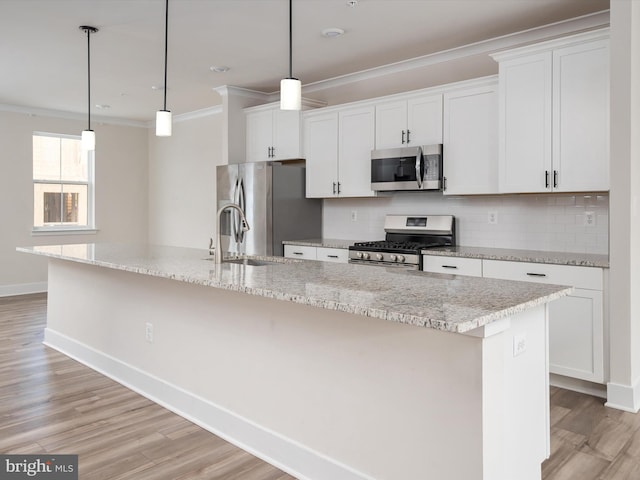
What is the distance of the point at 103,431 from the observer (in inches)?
109

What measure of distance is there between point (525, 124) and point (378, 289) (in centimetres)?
232

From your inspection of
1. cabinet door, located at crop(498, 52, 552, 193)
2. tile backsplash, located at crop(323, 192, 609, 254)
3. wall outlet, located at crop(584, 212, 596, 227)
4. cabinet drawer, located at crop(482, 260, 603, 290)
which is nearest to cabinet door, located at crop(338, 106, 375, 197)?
tile backsplash, located at crop(323, 192, 609, 254)

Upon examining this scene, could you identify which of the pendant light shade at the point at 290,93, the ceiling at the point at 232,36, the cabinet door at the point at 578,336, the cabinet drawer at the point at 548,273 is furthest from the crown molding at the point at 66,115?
the cabinet door at the point at 578,336

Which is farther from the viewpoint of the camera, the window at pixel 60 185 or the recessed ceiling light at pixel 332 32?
the window at pixel 60 185

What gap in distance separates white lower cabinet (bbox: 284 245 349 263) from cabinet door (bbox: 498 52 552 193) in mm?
1536

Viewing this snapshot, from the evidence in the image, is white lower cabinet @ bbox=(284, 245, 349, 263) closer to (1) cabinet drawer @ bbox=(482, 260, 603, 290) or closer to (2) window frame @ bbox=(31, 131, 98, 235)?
(1) cabinet drawer @ bbox=(482, 260, 603, 290)

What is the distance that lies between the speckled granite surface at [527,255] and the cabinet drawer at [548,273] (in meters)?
0.03

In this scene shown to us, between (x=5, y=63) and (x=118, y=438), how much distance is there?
13.3 feet

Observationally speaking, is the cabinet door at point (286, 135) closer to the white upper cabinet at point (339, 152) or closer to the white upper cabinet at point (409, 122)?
the white upper cabinet at point (339, 152)

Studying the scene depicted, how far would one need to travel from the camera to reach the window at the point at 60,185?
23.7 ft

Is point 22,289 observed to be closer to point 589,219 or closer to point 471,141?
point 471,141

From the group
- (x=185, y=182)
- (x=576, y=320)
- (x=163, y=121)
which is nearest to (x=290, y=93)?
(x=163, y=121)

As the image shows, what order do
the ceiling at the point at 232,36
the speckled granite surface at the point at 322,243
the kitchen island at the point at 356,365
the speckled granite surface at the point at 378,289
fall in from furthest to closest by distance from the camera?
the speckled granite surface at the point at 322,243
the ceiling at the point at 232,36
the kitchen island at the point at 356,365
the speckled granite surface at the point at 378,289

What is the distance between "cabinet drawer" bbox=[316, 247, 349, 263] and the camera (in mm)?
4652
